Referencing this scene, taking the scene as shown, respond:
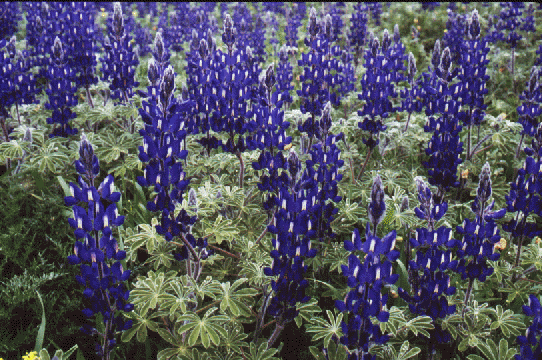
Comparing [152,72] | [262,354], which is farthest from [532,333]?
[152,72]

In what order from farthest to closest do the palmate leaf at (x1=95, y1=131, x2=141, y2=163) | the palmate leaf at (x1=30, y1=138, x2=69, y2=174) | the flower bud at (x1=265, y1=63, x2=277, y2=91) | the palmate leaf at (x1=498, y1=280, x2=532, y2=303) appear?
the palmate leaf at (x1=95, y1=131, x2=141, y2=163)
the palmate leaf at (x1=30, y1=138, x2=69, y2=174)
the flower bud at (x1=265, y1=63, x2=277, y2=91)
the palmate leaf at (x1=498, y1=280, x2=532, y2=303)

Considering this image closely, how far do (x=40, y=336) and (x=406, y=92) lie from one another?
4046 millimetres

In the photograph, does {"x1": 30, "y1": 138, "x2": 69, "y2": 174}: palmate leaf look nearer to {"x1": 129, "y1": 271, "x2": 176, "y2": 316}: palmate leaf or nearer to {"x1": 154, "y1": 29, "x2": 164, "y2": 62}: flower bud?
{"x1": 154, "y1": 29, "x2": 164, "y2": 62}: flower bud

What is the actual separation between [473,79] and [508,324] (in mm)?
2679

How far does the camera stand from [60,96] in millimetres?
4082

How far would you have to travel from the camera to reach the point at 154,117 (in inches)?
88.0

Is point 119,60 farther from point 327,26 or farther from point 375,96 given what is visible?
point 375,96

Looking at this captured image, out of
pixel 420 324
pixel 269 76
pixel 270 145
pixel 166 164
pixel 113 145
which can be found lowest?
pixel 420 324

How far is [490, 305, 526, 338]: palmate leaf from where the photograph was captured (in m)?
2.35

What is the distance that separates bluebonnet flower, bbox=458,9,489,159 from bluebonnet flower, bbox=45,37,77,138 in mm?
3630

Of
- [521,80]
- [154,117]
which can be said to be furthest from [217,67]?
[521,80]

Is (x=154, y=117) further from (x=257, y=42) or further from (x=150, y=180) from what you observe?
(x=257, y=42)

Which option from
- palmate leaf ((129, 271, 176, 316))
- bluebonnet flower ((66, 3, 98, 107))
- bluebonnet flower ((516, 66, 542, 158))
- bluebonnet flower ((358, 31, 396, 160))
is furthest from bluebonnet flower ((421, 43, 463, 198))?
bluebonnet flower ((66, 3, 98, 107))

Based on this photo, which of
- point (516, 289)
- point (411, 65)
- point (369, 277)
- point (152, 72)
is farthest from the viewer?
point (411, 65)
